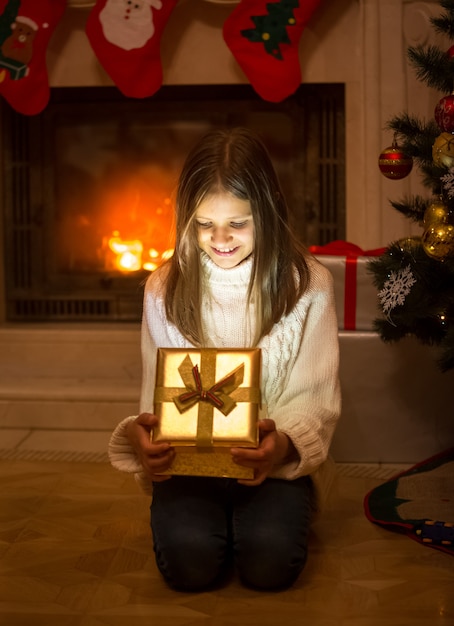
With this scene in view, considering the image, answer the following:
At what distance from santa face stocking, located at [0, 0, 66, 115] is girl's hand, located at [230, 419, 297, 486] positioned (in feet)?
5.95

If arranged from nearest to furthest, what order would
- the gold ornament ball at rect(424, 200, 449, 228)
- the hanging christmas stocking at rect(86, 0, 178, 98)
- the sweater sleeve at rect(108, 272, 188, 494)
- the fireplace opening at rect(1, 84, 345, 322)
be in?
the sweater sleeve at rect(108, 272, 188, 494) < the gold ornament ball at rect(424, 200, 449, 228) < the hanging christmas stocking at rect(86, 0, 178, 98) < the fireplace opening at rect(1, 84, 345, 322)

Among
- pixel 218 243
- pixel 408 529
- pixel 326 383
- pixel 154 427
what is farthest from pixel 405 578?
pixel 218 243

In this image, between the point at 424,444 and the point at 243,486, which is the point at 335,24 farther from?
the point at 243,486

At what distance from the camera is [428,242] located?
1.76 metres

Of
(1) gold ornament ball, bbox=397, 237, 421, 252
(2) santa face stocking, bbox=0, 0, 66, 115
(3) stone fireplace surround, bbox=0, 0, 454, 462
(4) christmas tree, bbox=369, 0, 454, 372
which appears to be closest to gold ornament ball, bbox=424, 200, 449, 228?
(4) christmas tree, bbox=369, 0, 454, 372

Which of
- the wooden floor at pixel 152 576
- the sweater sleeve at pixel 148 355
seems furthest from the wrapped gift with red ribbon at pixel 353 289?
the sweater sleeve at pixel 148 355

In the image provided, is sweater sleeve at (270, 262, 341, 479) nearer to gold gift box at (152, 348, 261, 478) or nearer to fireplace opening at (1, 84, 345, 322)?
gold gift box at (152, 348, 261, 478)

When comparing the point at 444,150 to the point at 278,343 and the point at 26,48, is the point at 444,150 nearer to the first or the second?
the point at 278,343

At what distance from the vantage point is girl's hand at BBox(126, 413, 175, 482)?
145 cm

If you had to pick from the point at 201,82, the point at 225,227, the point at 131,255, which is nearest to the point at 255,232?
the point at 225,227

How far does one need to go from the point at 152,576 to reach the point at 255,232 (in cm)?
63

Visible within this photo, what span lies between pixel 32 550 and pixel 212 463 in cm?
50

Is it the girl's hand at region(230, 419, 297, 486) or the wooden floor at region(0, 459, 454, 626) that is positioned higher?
the girl's hand at region(230, 419, 297, 486)

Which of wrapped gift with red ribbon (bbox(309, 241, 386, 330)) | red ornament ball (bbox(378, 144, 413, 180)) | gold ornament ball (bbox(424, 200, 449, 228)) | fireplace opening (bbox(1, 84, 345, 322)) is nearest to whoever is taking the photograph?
gold ornament ball (bbox(424, 200, 449, 228))
